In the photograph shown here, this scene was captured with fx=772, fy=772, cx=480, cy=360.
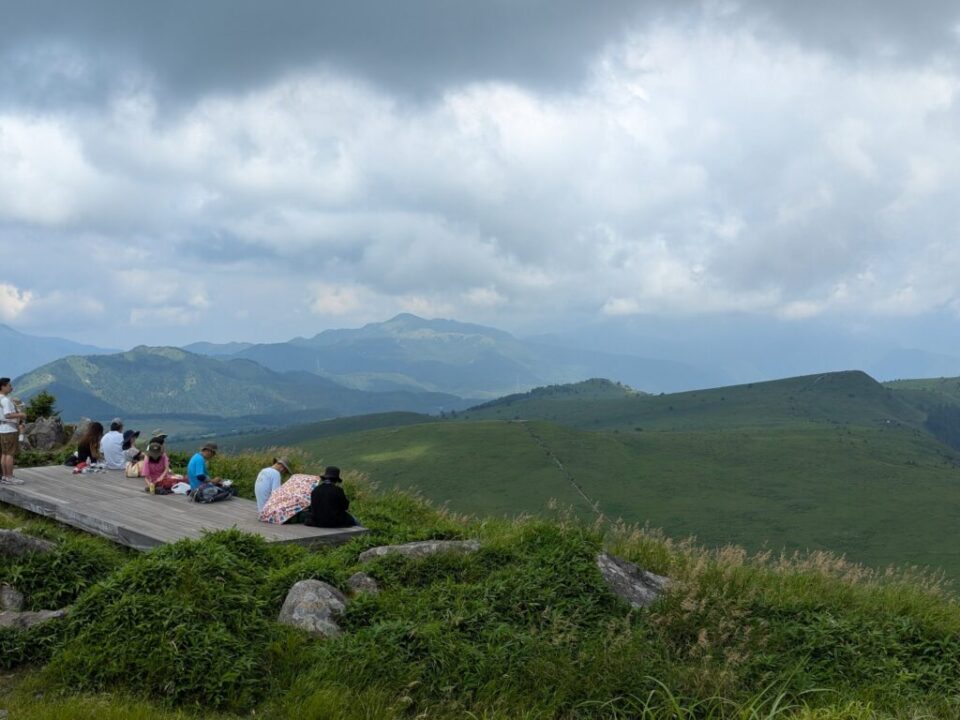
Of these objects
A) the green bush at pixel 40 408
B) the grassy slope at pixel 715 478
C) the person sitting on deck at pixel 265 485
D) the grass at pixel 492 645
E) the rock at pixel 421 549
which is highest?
the green bush at pixel 40 408

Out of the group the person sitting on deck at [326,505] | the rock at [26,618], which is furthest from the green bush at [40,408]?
the rock at [26,618]

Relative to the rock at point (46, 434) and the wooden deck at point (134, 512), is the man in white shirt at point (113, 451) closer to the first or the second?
the wooden deck at point (134, 512)

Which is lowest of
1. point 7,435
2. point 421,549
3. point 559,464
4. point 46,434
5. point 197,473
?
point 559,464

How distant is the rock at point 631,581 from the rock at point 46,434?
22.8 meters

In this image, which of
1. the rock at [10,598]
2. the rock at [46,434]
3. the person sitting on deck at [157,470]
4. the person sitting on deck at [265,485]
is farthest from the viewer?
the rock at [46,434]

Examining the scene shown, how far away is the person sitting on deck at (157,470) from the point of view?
1747cm

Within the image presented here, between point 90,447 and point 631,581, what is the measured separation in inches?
631

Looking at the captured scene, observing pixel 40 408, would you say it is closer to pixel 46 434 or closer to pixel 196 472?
pixel 46 434

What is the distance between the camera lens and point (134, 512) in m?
14.7

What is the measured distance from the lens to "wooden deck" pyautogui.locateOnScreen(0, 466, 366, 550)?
13.0 m

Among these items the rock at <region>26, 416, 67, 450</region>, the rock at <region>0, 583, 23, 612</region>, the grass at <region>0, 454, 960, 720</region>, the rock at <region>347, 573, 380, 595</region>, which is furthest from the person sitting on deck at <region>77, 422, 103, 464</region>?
the rock at <region>347, 573, 380, 595</region>

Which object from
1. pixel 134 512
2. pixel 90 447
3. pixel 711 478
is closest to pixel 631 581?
pixel 134 512

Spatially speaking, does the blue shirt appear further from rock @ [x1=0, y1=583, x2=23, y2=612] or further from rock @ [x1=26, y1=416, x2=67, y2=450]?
rock @ [x1=26, y1=416, x2=67, y2=450]

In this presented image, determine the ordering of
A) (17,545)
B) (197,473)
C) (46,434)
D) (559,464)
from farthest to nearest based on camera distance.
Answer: (559,464) < (46,434) < (197,473) < (17,545)
